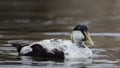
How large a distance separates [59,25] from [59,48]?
31.2 ft

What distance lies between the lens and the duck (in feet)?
45.6

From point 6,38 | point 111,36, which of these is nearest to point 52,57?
point 6,38

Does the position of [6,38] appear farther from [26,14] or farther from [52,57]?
[26,14]

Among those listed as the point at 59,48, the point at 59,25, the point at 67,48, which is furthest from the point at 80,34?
the point at 59,25

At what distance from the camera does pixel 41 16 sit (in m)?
28.2

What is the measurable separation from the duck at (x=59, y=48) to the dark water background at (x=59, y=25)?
0.20 metres

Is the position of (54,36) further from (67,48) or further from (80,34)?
(67,48)

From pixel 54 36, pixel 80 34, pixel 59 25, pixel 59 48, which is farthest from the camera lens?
pixel 59 25

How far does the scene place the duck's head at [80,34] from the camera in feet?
47.4

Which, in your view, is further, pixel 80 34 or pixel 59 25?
pixel 59 25

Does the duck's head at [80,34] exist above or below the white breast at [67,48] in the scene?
above

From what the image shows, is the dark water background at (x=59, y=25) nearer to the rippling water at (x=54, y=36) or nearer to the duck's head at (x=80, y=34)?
the rippling water at (x=54, y=36)

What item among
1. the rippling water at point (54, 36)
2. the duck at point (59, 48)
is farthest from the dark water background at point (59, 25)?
the duck at point (59, 48)

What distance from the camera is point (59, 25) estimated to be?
922 inches
